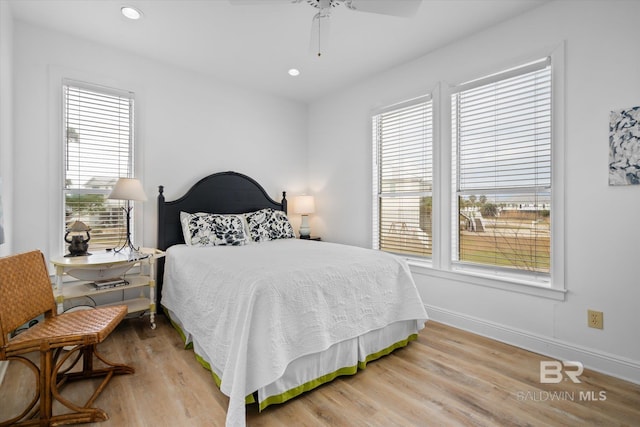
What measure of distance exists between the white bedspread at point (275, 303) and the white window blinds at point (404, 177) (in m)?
0.97

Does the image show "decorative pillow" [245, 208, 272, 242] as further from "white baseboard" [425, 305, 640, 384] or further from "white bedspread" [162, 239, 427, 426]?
"white baseboard" [425, 305, 640, 384]

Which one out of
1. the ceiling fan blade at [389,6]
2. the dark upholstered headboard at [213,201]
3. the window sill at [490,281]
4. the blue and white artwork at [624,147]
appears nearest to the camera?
the ceiling fan blade at [389,6]

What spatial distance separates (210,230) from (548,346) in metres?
3.15

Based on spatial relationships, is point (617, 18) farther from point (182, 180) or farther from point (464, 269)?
point (182, 180)

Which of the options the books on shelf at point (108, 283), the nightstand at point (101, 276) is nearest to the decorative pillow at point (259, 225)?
the nightstand at point (101, 276)

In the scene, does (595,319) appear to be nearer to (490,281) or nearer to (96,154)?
(490,281)

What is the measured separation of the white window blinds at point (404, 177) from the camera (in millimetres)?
3398

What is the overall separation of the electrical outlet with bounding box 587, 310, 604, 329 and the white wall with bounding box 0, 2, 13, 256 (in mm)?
4008

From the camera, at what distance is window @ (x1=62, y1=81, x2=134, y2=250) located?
3.00 metres

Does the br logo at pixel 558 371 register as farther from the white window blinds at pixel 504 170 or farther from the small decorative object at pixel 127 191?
the small decorative object at pixel 127 191

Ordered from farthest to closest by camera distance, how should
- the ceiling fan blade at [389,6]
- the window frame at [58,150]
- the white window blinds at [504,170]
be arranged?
the window frame at [58,150], the white window blinds at [504,170], the ceiling fan blade at [389,6]

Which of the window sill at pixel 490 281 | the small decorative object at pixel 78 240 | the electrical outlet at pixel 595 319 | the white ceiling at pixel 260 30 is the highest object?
the white ceiling at pixel 260 30

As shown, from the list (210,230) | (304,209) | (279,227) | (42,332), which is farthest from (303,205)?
(42,332)

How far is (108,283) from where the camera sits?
9.08 ft
